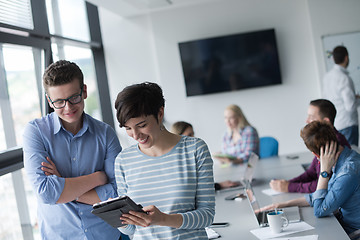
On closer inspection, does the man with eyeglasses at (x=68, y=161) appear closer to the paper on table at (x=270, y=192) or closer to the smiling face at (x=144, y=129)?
the smiling face at (x=144, y=129)

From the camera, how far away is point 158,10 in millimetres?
6766

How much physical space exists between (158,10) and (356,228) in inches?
201

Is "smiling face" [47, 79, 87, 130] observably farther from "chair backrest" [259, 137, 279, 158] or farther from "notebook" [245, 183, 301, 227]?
"chair backrest" [259, 137, 279, 158]

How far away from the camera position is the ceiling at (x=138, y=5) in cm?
580

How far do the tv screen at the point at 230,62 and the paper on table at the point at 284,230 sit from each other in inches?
178

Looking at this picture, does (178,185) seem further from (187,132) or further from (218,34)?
(218,34)

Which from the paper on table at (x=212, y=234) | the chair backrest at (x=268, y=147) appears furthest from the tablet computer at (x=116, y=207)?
the chair backrest at (x=268, y=147)

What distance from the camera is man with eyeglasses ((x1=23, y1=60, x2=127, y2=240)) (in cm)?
194

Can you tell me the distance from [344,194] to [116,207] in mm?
1457

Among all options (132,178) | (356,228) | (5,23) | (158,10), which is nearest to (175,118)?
(158,10)

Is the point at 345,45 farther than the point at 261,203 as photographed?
Yes

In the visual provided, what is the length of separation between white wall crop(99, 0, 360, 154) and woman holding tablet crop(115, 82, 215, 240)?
517cm

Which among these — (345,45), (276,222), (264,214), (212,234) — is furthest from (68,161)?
(345,45)

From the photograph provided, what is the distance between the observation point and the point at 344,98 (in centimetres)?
540
